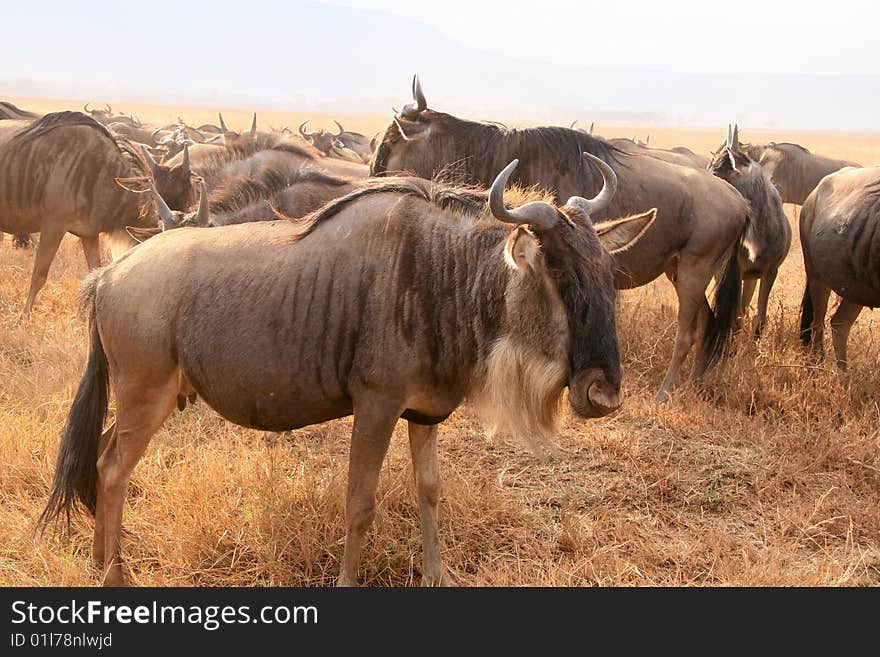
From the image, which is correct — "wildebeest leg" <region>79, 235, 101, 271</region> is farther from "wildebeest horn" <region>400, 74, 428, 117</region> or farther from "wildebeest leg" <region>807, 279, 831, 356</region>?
"wildebeest leg" <region>807, 279, 831, 356</region>

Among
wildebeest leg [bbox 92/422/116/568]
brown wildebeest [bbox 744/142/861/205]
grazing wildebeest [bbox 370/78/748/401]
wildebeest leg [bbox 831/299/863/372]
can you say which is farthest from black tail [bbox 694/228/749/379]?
brown wildebeest [bbox 744/142/861/205]

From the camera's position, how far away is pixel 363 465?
10.9 feet

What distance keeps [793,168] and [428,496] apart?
1247 cm

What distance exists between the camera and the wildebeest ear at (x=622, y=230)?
334 centimetres

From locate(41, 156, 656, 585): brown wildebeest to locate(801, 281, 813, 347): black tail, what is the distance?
166 inches

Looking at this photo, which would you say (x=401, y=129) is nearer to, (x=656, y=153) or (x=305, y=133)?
(x=656, y=153)

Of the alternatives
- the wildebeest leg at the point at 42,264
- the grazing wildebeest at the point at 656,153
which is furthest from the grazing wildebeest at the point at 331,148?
the wildebeest leg at the point at 42,264

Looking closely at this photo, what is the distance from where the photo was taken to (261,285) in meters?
3.34

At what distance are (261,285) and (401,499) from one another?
1.52 m

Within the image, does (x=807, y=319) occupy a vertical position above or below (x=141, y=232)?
below

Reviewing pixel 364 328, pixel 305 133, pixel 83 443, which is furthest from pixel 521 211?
pixel 305 133

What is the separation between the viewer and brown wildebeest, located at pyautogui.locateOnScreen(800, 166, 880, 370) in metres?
6.13

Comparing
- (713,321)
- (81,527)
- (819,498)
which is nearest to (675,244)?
(713,321)

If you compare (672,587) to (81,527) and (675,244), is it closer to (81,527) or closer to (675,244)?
(81,527)
